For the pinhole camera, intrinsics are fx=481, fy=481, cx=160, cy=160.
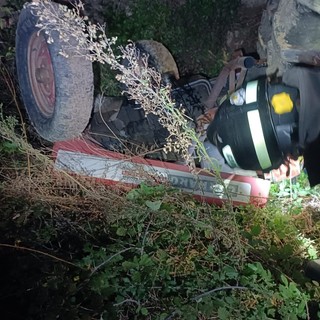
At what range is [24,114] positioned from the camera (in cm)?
354

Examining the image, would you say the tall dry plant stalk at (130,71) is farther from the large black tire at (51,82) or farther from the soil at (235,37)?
the soil at (235,37)

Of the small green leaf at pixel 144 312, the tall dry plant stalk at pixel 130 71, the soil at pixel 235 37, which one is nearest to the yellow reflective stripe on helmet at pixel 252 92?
the tall dry plant stalk at pixel 130 71

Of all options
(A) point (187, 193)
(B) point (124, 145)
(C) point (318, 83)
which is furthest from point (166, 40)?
(C) point (318, 83)

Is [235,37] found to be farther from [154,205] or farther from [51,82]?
[154,205]

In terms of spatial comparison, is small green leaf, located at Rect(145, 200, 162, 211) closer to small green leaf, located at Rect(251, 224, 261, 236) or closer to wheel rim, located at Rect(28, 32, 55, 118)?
small green leaf, located at Rect(251, 224, 261, 236)

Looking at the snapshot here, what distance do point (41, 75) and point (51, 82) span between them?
9 cm

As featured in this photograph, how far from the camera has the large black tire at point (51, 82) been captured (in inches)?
106

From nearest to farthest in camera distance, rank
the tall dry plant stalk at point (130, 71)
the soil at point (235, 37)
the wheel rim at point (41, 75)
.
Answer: the tall dry plant stalk at point (130, 71) → the wheel rim at point (41, 75) → the soil at point (235, 37)

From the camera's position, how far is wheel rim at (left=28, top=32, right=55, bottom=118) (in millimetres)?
3027

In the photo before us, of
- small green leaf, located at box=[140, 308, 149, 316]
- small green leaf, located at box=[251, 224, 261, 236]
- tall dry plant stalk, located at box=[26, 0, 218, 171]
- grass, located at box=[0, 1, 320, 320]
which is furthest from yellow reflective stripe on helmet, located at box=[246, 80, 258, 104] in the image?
small green leaf, located at box=[140, 308, 149, 316]

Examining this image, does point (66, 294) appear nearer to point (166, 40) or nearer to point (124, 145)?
point (124, 145)

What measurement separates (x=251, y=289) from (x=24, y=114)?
6.84 feet

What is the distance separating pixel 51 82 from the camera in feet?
9.96

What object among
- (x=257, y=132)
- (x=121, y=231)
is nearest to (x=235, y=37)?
(x=257, y=132)
